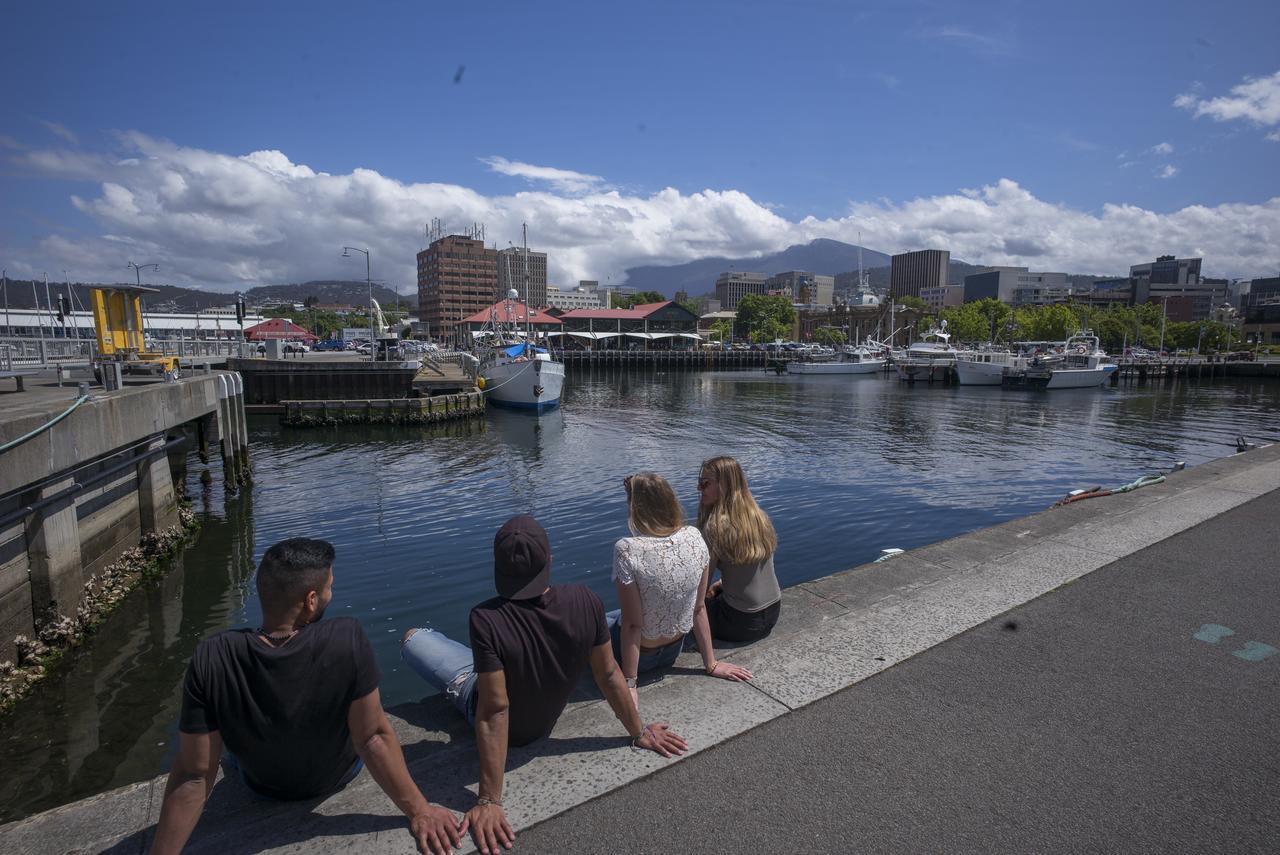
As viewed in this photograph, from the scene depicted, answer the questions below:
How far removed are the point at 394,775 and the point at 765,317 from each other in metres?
148

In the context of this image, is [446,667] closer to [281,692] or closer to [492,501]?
[281,692]

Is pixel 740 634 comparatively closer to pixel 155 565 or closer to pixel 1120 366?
pixel 155 565

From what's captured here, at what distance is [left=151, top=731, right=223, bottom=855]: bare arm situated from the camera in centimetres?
255

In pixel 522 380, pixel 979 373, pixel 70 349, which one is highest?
pixel 70 349

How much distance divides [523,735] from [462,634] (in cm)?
561

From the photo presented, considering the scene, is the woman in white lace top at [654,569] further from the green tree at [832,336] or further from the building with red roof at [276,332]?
the green tree at [832,336]

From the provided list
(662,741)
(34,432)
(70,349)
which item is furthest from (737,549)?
(70,349)

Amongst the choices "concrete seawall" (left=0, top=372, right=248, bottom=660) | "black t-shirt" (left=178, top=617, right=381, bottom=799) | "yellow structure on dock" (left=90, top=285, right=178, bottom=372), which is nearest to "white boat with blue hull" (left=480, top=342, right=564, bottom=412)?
"yellow structure on dock" (left=90, top=285, right=178, bottom=372)

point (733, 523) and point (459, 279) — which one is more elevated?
point (459, 279)

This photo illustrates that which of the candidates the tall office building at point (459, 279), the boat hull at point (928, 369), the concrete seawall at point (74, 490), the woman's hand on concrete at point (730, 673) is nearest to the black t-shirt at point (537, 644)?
the woman's hand on concrete at point (730, 673)

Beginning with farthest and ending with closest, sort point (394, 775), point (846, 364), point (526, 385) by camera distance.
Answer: point (846, 364)
point (526, 385)
point (394, 775)

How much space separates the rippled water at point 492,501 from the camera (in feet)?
23.6

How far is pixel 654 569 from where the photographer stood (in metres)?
3.77

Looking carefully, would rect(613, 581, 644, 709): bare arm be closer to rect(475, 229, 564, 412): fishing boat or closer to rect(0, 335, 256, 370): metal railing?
rect(0, 335, 256, 370): metal railing
